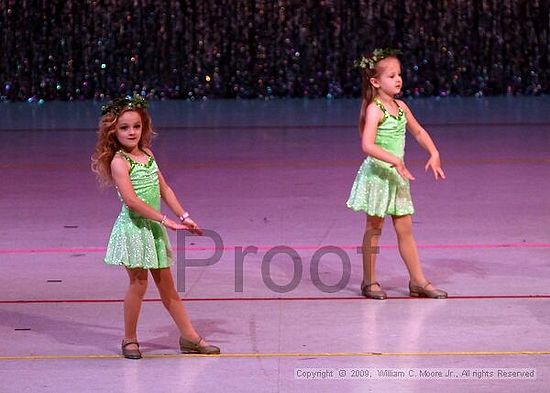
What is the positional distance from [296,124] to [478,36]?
3556 mm

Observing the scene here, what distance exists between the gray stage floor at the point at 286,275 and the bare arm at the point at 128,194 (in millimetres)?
635

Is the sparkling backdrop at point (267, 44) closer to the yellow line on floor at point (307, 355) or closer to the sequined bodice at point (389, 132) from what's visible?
the sequined bodice at point (389, 132)

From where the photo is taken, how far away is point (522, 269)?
6.79 meters

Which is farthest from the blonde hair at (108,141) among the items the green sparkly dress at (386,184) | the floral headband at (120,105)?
the green sparkly dress at (386,184)

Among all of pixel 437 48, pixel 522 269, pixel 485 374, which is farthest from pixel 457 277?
pixel 437 48

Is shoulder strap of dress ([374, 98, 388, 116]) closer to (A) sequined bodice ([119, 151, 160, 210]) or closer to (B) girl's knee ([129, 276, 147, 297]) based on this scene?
(A) sequined bodice ([119, 151, 160, 210])

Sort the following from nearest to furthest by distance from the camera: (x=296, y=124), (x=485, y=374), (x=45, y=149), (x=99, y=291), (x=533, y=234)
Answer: (x=485, y=374)
(x=99, y=291)
(x=533, y=234)
(x=45, y=149)
(x=296, y=124)

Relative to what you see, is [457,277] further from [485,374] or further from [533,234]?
[485,374]

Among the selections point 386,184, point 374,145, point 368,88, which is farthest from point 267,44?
point 374,145

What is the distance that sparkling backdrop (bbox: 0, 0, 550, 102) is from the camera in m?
15.6

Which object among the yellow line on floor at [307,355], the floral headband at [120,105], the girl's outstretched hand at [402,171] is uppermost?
the floral headband at [120,105]

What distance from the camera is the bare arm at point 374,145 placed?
19.7 feet

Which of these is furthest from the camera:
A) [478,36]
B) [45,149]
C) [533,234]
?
[478,36]

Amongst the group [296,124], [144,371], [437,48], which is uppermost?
[437,48]
